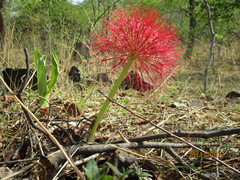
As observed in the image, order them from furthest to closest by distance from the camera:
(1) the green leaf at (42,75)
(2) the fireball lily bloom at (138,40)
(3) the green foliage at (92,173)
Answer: (1) the green leaf at (42,75)
(2) the fireball lily bloom at (138,40)
(3) the green foliage at (92,173)

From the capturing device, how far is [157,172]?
767mm

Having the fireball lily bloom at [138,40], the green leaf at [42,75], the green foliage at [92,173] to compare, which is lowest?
the green foliage at [92,173]

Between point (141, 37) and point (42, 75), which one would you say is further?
point (42, 75)

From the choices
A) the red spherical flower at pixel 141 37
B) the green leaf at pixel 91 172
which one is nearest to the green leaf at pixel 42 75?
the red spherical flower at pixel 141 37

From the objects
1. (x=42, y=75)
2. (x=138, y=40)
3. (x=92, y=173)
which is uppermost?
(x=138, y=40)

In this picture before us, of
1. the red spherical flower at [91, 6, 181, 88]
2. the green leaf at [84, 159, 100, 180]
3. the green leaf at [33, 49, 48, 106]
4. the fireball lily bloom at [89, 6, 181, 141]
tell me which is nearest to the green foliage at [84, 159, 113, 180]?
the green leaf at [84, 159, 100, 180]

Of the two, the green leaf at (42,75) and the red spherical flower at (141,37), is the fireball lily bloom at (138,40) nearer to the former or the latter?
the red spherical flower at (141,37)

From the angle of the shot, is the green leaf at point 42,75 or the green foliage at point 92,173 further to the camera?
the green leaf at point 42,75

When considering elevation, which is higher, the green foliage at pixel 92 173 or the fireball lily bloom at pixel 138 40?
the fireball lily bloom at pixel 138 40

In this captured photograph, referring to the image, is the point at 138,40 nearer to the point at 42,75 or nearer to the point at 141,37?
the point at 141,37

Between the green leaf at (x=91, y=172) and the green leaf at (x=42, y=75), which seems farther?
the green leaf at (x=42, y=75)

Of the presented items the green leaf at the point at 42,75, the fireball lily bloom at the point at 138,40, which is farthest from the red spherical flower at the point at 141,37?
the green leaf at the point at 42,75

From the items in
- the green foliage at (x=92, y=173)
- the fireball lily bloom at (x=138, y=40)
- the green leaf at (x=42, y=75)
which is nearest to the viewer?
the green foliage at (x=92, y=173)

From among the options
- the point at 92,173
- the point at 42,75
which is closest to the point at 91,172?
the point at 92,173
